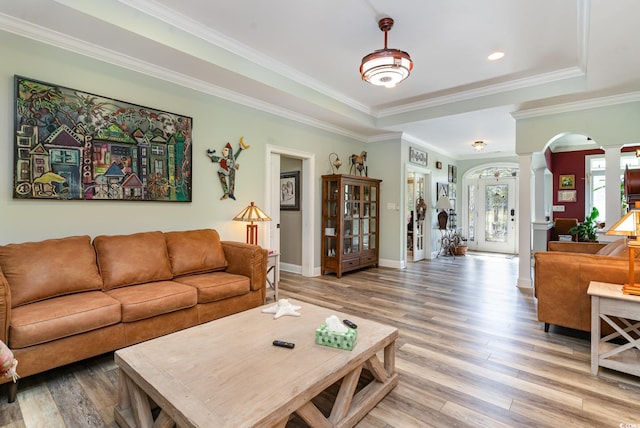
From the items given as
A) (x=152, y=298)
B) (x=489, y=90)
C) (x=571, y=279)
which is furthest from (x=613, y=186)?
(x=152, y=298)

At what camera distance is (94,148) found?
9.52 ft

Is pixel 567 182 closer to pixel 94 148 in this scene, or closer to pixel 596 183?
pixel 596 183

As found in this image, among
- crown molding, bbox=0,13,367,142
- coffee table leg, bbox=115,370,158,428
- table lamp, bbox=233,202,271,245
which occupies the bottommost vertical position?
coffee table leg, bbox=115,370,158,428

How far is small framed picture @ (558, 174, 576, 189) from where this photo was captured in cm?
726

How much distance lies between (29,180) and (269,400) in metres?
2.69

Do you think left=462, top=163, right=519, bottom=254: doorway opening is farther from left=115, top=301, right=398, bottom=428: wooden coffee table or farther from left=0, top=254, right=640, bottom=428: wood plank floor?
left=115, top=301, right=398, bottom=428: wooden coffee table

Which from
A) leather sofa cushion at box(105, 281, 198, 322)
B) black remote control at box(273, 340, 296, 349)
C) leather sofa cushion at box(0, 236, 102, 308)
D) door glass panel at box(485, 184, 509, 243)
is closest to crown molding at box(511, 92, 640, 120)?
door glass panel at box(485, 184, 509, 243)

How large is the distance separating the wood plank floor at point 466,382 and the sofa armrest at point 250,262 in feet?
3.49

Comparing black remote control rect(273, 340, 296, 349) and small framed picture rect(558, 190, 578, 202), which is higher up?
small framed picture rect(558, 190, 578, 202)

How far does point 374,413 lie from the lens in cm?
184

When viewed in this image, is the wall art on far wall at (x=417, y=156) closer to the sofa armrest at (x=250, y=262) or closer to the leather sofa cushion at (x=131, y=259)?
the sofa armrest at (x=250, y=262)

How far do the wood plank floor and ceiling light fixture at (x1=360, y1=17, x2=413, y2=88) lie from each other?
7.69 ft

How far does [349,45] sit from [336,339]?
2.95m

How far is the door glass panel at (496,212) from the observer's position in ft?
27.7
